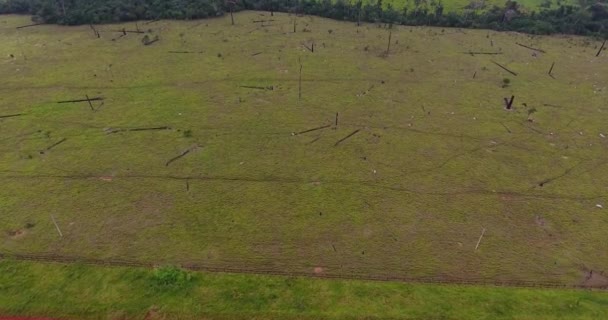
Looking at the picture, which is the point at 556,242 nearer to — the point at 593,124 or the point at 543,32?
the point at 593,124

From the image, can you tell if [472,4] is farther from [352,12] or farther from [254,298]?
[254,298]

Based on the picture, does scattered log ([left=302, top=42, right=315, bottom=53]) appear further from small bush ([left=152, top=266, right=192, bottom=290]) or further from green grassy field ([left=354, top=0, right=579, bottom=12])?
small bush ([left=152, top=266, right=192, bottom=290])

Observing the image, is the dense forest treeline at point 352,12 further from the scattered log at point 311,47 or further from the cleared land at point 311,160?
the scattered log at point 311,47

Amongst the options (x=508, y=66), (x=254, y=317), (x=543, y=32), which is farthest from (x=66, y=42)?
(x=543, y=32)

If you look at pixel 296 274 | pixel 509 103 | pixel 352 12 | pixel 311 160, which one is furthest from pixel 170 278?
pixel 352 12

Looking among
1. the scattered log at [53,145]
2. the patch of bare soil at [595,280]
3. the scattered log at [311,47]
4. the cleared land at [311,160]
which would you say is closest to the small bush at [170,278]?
the cleared land at [311,160]

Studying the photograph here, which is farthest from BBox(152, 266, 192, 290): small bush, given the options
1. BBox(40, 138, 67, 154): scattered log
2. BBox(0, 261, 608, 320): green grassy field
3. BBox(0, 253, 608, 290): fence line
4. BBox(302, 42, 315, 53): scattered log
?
BBox(302, 42, 315, 53): scattered log
